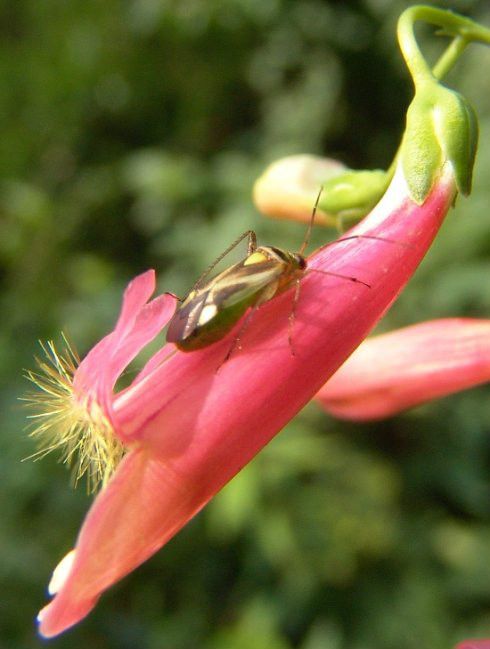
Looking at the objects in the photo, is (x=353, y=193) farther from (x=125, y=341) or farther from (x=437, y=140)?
(x=125, y=341)

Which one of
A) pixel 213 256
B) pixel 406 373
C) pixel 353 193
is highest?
pixel 353 193

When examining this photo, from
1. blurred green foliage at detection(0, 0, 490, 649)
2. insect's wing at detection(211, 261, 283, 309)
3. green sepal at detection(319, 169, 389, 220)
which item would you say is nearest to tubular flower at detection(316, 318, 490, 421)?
green sepal at detection(319, 169, 389, 220)

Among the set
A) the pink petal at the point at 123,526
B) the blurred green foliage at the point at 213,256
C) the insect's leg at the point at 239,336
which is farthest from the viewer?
the blurred green foliage at the point at 213,256

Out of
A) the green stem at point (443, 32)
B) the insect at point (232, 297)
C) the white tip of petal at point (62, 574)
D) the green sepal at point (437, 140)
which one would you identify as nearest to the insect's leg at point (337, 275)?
the insect at point (232, 297)

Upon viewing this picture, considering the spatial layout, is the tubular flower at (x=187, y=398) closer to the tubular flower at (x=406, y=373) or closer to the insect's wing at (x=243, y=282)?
the insect's wing at (x=243, y=282)

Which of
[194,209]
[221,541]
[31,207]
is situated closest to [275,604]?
[221,541]

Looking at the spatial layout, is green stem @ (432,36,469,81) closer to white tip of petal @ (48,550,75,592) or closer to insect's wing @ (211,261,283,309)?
insect's wing @ (211,261,283,309)

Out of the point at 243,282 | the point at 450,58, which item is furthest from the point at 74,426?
the point at 450,58
